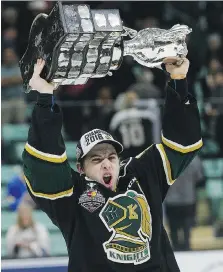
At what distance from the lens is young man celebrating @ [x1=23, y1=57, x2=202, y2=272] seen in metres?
3.43

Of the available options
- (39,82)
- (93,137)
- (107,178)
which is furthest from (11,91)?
(39,82)

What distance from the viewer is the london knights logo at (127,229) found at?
355 cm

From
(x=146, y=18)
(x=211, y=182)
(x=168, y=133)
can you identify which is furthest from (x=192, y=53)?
(x=168, y=133)

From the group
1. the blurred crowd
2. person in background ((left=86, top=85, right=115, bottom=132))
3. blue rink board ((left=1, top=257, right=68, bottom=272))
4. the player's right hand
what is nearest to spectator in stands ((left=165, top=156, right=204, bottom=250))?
the blurred crowd

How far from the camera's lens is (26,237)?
637 centimetres

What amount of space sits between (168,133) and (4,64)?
4.50 metres

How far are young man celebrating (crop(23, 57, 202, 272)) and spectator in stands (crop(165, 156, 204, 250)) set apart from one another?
2874 mm

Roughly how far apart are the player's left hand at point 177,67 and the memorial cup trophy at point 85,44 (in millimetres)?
107

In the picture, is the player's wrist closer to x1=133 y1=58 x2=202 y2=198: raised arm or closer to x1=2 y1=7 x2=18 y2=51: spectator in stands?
x1=133 y1=58 x2=202 y2=198: raised arm

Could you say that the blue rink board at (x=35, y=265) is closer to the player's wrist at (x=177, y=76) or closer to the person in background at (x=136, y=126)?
the person in background at (x=136, y=126)

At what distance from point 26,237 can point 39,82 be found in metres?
3.17

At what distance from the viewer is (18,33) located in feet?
28.9

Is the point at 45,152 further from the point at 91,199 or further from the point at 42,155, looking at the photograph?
the point at 91,199

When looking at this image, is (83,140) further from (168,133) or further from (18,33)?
(18,33)
